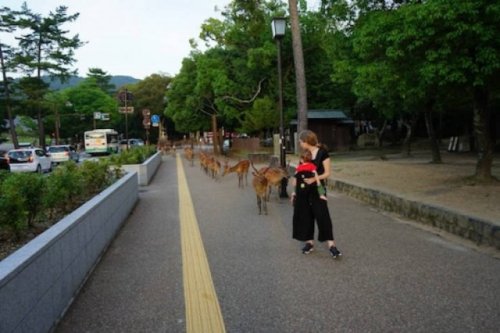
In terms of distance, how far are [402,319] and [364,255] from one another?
2144mm

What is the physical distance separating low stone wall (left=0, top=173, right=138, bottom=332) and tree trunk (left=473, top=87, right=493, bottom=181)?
857 cm

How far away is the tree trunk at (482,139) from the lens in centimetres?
1094

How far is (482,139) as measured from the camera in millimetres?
11156

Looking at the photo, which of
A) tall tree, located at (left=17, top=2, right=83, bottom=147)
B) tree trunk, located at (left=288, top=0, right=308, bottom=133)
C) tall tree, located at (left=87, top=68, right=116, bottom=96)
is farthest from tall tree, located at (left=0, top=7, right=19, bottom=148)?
tall tree, located at (left=87, top=68, right=116, bottom=96)

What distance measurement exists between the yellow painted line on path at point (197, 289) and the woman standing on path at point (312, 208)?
127 centimetres

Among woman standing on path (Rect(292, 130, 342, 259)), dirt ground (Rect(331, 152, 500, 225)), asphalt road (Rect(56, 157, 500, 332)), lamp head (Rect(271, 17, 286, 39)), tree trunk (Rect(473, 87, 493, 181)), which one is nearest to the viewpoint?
asphalt road (Rect(56, 157, 500, 332))

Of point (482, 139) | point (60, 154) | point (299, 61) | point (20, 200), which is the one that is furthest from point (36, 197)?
point (60, 154)

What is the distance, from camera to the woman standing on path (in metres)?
5.87

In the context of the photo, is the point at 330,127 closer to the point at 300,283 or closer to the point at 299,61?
the point at 299,61

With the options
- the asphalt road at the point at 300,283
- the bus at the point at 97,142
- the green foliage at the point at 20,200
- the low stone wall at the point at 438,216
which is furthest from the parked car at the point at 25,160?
the bus at the point at 97,142

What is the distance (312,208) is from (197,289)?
1.92m

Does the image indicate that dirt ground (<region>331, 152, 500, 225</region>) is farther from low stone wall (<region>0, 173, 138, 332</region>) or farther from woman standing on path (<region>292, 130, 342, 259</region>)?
low stone wall (<region>0, 173, 138, 332</region>)

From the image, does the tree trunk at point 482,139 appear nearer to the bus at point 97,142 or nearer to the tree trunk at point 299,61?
the tree trunk at point 299,61

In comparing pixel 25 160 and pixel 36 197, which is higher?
pixel 36 197
